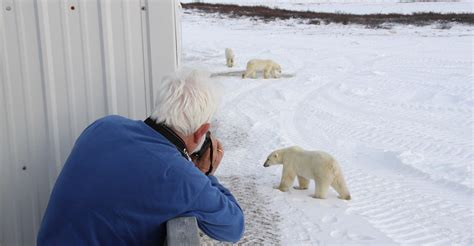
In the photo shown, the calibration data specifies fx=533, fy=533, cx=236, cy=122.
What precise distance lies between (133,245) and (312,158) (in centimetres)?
328

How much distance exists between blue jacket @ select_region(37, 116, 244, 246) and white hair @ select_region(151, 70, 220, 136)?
0.25ft

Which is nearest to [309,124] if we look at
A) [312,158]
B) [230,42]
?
[312,158]

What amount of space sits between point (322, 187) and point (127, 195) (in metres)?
3.34

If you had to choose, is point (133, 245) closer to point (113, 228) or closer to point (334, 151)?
point (113, 228)

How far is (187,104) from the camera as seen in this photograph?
1.88 metres

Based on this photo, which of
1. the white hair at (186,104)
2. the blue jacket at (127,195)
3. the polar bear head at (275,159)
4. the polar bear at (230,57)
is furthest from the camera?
the polar bear at (230,57)

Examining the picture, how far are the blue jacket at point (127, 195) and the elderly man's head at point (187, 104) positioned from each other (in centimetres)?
8

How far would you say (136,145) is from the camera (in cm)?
179

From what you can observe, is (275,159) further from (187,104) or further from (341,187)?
(187,104)

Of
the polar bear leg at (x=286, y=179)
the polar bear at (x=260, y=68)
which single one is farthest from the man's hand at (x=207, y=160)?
the polar bear at (x=260, y=68)

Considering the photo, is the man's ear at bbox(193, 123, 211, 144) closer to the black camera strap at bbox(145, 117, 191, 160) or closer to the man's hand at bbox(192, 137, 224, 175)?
the black camera strap at bbox(145, 117, 191, 160)

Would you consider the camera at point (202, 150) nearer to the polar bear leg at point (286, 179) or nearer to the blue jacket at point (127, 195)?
the blue jacket at point (127, 195)

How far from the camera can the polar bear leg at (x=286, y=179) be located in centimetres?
504

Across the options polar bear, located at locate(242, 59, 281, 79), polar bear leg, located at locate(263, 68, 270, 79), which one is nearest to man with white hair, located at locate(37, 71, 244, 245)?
polar bear, located at locate(242, 59, 281, 79)
